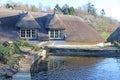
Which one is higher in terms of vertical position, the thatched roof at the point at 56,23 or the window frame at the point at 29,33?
the thatched roof at the point at 56,23

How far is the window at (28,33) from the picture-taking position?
120 feet

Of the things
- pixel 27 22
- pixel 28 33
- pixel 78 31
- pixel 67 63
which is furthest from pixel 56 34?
pixel 67 63

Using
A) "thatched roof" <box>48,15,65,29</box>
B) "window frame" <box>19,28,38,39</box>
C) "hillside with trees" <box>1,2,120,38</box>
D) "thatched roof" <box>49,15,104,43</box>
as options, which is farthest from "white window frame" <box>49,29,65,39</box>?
"hillside with trees" <box>1,2,120,38</box>

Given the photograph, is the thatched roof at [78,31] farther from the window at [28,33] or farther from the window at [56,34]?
the window at [28,33]

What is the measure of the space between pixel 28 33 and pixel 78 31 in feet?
21.4

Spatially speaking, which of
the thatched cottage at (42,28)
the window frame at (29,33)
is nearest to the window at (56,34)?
the thatched cottage at (42,28)

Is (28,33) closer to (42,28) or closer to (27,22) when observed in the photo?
(27,22)

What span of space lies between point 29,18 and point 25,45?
710cm

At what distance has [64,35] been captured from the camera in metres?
37.7

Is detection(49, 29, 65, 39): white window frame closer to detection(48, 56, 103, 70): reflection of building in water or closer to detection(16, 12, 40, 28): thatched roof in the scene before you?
detection(16, 12, 40, 28): thatched roof

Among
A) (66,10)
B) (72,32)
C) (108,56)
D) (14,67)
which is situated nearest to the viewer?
(14,67)

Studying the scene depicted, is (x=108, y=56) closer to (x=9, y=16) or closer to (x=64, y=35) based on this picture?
(x=64, y=35)

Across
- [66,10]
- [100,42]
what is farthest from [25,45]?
[66,10]

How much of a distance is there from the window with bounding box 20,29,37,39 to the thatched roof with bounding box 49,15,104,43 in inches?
108
